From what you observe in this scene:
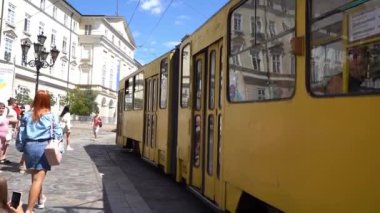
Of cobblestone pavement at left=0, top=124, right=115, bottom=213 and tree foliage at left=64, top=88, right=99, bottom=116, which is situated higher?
tree foliage at left=64, top=88, right=99, bottom=116

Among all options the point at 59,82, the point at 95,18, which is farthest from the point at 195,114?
the point at 95,18

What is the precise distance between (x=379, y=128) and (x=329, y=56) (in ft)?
2.52

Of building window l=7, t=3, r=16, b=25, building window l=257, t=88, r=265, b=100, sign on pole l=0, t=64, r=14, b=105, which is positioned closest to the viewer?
building window l=257, t=88, r=265, b=100

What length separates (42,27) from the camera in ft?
203

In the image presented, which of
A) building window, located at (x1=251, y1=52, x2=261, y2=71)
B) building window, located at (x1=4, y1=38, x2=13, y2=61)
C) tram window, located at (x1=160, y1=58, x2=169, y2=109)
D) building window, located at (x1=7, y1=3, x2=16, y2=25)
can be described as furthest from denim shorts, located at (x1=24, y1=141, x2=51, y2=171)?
building window, located at (x1=7, y1=3, x2=16, y2=25)

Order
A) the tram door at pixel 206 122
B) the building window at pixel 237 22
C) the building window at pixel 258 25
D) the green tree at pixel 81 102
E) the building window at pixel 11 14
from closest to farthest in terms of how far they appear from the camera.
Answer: the building window at pixel 258 25, the building window at pixel 237 22, the tram door at pixel 206 122, the building window at pixel 11 14, the green tree at pixel 81 102

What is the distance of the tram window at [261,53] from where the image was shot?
13.8 ft

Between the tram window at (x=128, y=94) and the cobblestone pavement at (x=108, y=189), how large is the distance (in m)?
2.93

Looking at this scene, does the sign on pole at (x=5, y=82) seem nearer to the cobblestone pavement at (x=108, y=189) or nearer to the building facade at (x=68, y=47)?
the cobblestone pavement at (x=108, y=189)

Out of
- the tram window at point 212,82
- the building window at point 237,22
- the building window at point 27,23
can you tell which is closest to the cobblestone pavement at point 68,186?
the tram window at point 212,82

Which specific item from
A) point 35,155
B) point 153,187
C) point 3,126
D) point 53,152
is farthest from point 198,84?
point 3,126

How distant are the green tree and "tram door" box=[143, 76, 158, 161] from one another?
57610mm

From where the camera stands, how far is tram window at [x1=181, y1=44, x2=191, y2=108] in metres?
8.52

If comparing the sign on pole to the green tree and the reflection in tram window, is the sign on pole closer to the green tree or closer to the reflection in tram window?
the reflection in tram window
